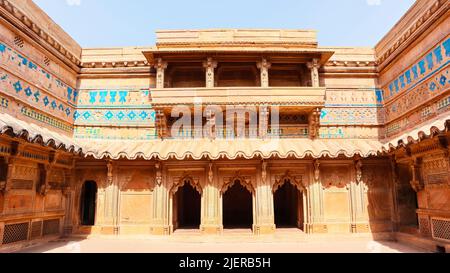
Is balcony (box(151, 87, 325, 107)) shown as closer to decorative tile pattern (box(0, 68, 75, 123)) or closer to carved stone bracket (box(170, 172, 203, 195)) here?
carved stone bracket (box(170, 172, 203, 195))

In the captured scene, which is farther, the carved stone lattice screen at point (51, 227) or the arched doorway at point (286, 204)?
the arched doorway at point (286, 204)

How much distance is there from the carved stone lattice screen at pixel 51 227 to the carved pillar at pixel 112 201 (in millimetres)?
1523

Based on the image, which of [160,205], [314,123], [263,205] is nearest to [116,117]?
[160,205]

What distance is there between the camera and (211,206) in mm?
9445

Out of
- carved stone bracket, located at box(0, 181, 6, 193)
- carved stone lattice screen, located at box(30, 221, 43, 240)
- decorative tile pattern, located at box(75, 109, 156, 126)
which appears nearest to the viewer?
carved stone bracket, located at box(0, 181, 6, 193)

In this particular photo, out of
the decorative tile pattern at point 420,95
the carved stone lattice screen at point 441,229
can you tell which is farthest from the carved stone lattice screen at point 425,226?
the decorative tile pattern at point 420,95

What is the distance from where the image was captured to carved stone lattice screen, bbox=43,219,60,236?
8.87 meters

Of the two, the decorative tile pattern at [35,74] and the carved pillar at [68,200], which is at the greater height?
the decorative tile pattern at [35,74]

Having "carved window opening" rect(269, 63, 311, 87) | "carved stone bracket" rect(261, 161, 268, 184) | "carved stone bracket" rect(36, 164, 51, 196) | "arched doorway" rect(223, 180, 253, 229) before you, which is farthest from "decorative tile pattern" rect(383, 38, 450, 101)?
"carved stone bracket" rect(36, 164, 51, 196)

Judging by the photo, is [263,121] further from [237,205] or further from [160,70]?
[237,205]

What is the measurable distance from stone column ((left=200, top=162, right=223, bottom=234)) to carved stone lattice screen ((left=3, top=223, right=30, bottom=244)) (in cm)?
510

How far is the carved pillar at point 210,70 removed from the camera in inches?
400

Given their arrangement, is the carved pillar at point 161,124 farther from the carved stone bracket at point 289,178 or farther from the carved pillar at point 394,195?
the carved pillar at point 394,195

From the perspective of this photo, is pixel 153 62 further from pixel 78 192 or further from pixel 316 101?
pixel 316 101
